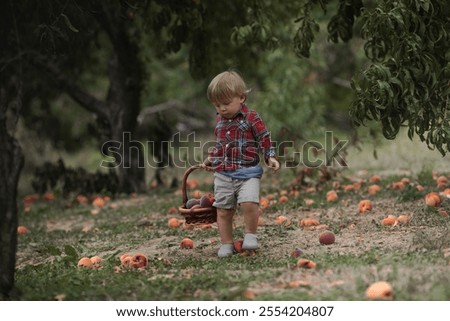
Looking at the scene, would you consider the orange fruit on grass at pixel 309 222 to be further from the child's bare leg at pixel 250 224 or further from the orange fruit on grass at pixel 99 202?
the orange fruit on grass at pixel 99 202

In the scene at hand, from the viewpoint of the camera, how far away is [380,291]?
411 cm

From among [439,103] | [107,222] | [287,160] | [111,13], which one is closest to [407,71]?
[439,103]

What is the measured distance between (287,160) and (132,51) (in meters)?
2.56

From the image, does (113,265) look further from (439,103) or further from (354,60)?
(354,60)

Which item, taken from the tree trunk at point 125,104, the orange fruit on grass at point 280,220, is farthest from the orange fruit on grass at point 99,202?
the orange fruit on grass at point 280,220

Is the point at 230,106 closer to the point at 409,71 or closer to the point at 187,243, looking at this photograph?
the point at 187,243

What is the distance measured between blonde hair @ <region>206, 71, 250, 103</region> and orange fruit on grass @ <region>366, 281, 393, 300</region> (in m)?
1.75

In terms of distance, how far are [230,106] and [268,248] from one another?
1.08 m

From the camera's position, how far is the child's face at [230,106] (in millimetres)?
5344

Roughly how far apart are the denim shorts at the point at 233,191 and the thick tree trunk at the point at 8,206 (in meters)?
1.39

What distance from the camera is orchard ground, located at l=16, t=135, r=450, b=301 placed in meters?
4.43

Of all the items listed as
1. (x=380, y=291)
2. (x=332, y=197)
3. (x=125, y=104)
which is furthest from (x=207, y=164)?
(x=125, y=104)

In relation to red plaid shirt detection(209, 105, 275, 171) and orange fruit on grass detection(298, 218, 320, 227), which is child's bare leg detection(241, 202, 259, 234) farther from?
orange fruit on grass detection(298, 218, 320, 227)

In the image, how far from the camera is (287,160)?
8.63 metres
